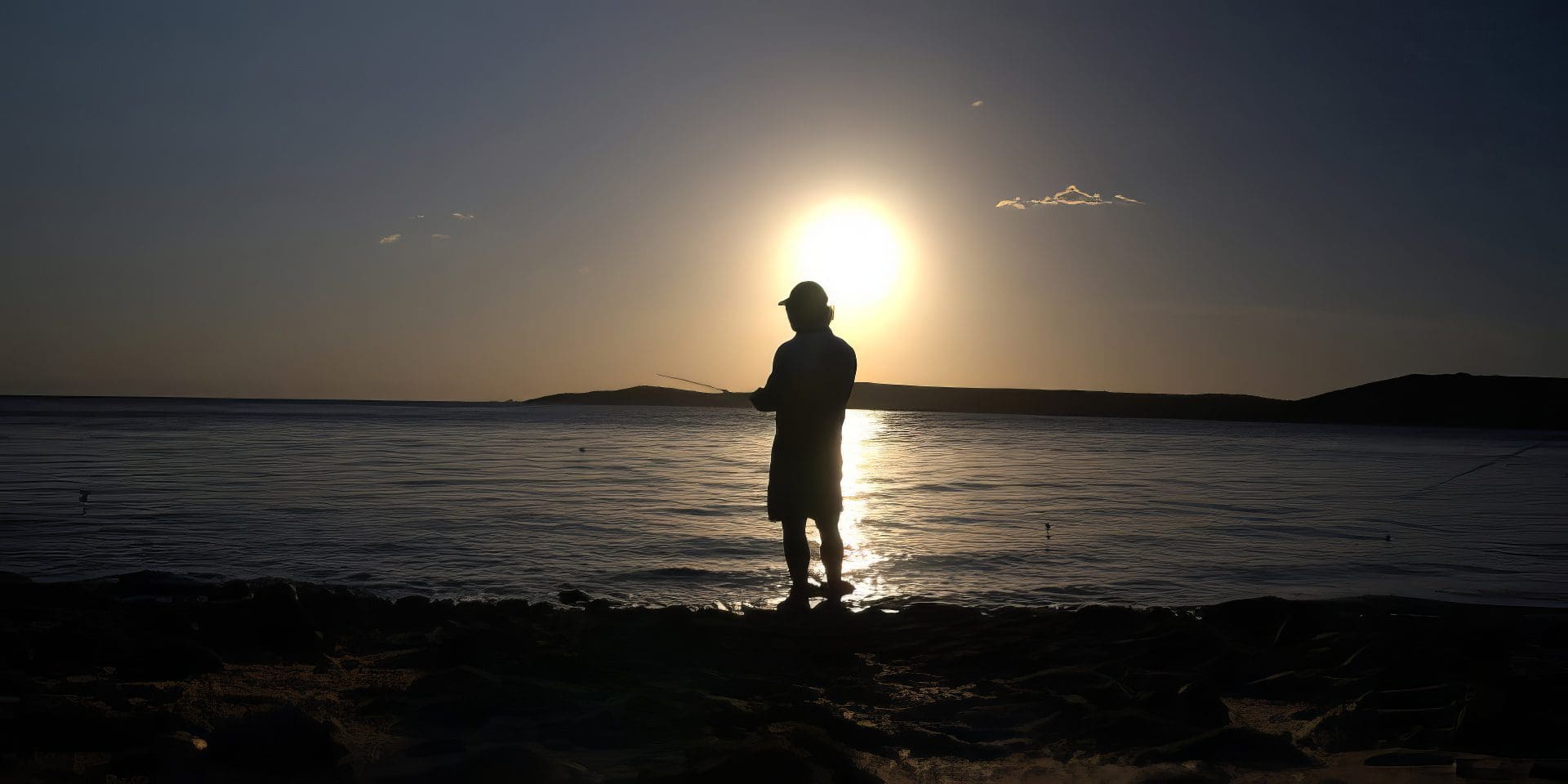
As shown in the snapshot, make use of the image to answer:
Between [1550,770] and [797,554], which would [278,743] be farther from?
[1550,770]

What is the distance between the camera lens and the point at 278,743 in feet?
12.2

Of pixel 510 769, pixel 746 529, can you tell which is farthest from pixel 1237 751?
pixel 746 529

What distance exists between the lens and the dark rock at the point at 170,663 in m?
5.04

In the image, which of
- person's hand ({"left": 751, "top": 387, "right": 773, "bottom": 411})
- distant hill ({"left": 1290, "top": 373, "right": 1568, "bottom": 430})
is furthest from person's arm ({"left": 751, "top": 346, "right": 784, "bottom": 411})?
distant hill ({"left": 1290, "top": 373, "right": 1568, "bottom": 430})

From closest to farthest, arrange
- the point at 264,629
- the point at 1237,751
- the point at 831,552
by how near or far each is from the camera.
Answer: the point at 1237,751
the point at 264,629
the point at 831,552

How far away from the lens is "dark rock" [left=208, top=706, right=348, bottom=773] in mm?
3643

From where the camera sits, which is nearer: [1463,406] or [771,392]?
[771,392]

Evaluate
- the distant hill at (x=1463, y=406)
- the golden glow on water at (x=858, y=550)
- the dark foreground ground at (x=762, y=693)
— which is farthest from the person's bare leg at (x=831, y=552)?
the distant hill at (x=1463, y=406)

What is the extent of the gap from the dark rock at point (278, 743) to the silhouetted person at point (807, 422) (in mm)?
3819

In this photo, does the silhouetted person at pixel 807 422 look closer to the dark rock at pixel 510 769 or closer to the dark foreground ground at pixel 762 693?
the dark foreground ground at pixel 762 693

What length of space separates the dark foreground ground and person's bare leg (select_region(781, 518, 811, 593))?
0.37 meters

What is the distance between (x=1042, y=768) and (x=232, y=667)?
14.4 feet

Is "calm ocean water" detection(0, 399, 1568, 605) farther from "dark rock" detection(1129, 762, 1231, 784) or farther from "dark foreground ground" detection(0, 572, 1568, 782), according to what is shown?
"dark rock" detection(1129, 762, 1231, 784)

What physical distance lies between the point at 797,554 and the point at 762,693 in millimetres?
2369
